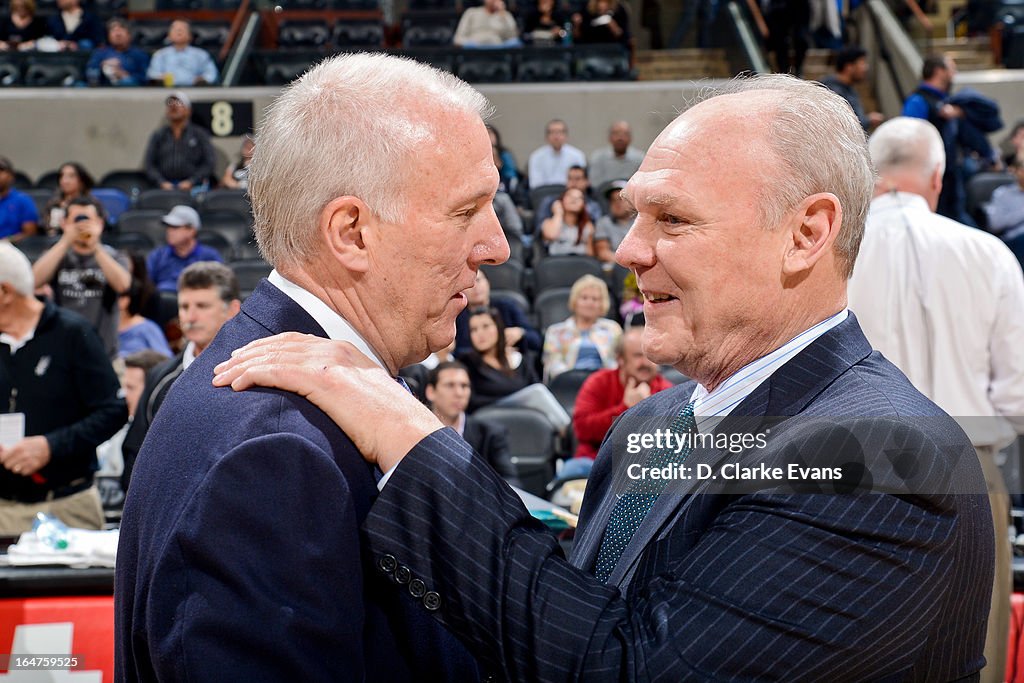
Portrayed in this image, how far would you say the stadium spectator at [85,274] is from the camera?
22.4ft

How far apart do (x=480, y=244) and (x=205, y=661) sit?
2.06 ft

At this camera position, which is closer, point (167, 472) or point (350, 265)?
point (167, 472)

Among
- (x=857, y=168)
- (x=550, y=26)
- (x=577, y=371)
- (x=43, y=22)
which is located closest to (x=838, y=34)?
(x=550, y=26)

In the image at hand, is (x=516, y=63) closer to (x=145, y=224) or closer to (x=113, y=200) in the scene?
(x=113, y=200)

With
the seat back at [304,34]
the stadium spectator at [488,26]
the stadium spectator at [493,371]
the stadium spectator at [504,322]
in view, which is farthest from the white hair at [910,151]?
the seat back at [304,34]

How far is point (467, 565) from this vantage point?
4.42ft

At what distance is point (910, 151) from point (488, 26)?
971 cm

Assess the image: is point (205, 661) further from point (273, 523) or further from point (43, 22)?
point (43, 22)

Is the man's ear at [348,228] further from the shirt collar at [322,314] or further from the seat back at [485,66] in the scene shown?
the seat back at [485,66]

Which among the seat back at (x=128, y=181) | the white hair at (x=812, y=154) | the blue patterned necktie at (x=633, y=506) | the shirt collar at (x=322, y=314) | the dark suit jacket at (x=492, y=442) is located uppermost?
the white hair at (x=812, y=154)

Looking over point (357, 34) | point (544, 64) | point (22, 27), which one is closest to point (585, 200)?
point (544, 64)

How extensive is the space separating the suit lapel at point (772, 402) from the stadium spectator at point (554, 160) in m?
9.31

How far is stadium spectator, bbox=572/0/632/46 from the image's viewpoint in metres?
12.9

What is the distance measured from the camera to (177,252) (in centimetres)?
792
